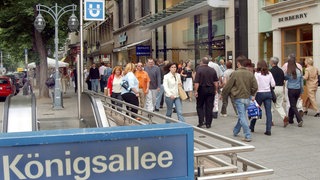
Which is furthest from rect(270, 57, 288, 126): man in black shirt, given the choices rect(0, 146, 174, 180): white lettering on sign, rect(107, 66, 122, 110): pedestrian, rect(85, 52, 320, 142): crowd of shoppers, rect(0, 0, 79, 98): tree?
rect(0, 0, 79, 98): tree

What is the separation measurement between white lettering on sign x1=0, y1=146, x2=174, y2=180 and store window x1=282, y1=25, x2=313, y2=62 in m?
13.5

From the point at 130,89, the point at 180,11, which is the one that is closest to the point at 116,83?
the point at 130,89

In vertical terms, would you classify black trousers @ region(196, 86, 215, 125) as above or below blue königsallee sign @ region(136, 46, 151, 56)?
below

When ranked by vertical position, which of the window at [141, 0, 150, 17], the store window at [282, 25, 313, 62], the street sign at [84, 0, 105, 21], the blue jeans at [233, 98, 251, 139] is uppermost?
the window at [141, 0, 150, 17]

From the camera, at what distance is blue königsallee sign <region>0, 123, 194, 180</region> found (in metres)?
2.62

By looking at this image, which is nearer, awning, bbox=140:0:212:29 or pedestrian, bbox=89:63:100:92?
awning, bbox=140:0:212:29

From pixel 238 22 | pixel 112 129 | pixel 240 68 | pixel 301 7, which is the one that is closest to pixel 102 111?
pixel 240 68

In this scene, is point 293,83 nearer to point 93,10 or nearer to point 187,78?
point 93,10

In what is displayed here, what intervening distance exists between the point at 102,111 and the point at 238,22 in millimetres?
12903

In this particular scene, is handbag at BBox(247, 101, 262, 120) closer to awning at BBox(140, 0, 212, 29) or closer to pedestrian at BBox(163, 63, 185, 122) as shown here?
pedestrian at BBox(163, 63, 185, 122)

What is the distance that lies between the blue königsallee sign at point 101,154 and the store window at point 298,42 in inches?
Answer: 528

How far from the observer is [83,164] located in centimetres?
274

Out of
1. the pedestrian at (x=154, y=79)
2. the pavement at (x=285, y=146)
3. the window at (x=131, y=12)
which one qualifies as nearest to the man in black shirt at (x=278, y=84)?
the pavement at (x=285, y=146)

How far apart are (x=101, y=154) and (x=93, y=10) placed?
349 inches
